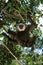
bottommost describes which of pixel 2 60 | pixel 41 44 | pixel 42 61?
pixel 2 60

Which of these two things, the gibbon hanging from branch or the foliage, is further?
the foliage

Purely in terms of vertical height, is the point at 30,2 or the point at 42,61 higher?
the point at 30,2

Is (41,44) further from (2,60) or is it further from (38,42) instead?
(2,60)

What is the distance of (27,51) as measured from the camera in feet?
21.9

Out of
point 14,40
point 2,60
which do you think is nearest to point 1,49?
point 2,60

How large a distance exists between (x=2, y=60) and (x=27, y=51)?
1685 millimetres

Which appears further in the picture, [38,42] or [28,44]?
[38,42]

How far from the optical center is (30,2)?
23.3 ft

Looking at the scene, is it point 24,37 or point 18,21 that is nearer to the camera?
point 24,37

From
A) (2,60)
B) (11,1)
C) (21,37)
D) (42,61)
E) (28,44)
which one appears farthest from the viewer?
(2,60)

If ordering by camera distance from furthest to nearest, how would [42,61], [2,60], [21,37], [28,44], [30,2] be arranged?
[2,60] → [30,2] → [42,61] → [21,37] → [28,44]

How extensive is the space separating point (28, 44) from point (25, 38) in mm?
179

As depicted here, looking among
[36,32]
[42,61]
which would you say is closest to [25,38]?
[42,61]

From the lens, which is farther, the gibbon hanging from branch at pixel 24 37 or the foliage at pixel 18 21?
the foliage at pixel 18 21
